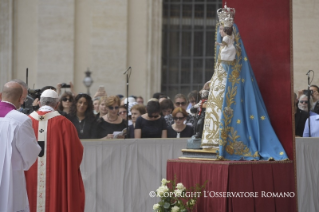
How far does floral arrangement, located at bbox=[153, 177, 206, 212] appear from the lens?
757 cm

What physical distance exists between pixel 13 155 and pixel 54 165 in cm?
159

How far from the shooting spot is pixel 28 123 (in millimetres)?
6781

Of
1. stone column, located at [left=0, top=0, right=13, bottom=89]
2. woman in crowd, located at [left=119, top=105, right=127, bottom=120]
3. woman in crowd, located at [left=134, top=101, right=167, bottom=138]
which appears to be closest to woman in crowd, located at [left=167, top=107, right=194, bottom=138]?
woman in crowd, located at [left=134, top=101, right=167, bottom=138]

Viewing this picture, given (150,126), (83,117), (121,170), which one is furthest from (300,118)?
(83,117)

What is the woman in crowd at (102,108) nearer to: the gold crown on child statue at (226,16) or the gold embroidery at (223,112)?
the gold embroidery at (223,112)

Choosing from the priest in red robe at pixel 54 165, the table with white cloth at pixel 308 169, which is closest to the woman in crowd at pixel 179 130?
the table with white cloth at pixel 308 169

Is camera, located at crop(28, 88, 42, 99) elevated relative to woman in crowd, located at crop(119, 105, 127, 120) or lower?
elevated

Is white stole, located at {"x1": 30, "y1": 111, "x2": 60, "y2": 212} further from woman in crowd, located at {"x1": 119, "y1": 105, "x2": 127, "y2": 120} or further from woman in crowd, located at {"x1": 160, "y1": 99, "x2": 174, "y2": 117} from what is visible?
woman in crowd, located at {"x1": 160, "y1": 99, "x2": 174, "y2": 117}

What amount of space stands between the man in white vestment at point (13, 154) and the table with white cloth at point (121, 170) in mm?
3337

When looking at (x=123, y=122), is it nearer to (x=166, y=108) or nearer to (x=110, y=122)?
(x=110, y=122)

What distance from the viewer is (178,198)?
7668 millimetres

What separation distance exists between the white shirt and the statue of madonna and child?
88.0 inches

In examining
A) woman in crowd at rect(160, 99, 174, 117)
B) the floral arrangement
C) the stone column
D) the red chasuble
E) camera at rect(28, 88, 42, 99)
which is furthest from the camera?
the stone column

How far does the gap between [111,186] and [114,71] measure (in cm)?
1038
